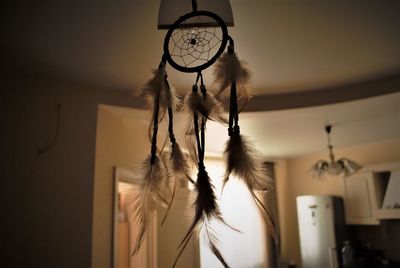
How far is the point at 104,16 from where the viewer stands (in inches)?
53.9

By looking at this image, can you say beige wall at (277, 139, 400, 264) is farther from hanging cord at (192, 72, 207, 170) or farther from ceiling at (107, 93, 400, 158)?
hanging cord at (192, 72, 207, 170)

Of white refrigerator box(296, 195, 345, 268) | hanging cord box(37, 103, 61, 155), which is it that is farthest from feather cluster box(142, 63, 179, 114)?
white refrigerator box(296, 195, 345, 268)

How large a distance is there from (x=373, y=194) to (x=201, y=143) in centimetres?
385

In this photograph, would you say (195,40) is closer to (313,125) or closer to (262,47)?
(262,47)

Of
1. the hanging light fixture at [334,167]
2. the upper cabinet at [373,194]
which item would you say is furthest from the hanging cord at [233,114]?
the upper cabinet at [373,194]

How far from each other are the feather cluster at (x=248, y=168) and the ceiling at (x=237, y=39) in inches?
22.7

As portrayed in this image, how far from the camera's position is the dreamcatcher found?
0.81 metres

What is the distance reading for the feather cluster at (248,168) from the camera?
809mm

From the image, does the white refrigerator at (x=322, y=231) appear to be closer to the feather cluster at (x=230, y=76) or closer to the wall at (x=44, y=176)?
the wall at (x=44, y=176)

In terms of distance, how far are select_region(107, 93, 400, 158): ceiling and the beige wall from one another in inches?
8.7

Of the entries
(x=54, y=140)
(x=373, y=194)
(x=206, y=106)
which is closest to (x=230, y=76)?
(x=206, y=106)

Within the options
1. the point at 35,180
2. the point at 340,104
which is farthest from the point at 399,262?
the point at 35,180

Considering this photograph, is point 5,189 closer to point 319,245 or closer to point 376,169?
point 319,245

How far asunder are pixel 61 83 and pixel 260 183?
160 centimetres
